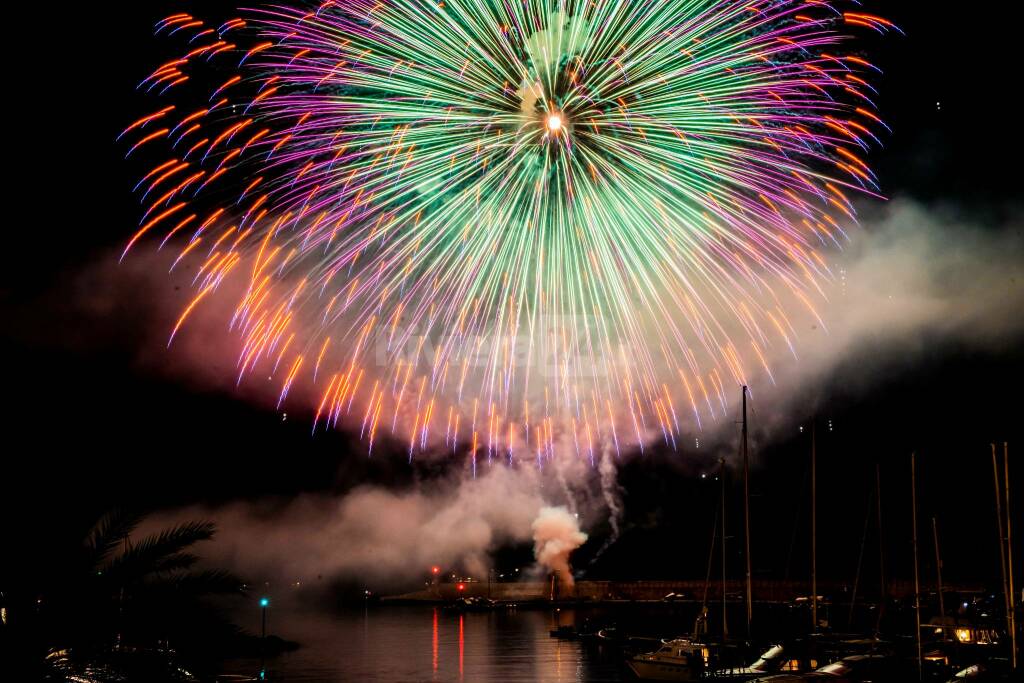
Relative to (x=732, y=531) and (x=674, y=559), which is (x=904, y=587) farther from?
(x=674, y=559)

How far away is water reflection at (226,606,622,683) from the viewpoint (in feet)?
181

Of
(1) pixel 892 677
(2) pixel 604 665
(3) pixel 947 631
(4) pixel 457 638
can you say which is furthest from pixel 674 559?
(1) pixel 892 677

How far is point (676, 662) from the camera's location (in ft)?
129

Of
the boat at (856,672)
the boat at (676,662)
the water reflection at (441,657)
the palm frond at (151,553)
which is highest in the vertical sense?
the palm frond at (151,553)

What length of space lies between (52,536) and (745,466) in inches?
1223

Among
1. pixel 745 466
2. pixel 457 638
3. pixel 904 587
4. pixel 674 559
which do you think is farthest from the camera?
pixel 674 559

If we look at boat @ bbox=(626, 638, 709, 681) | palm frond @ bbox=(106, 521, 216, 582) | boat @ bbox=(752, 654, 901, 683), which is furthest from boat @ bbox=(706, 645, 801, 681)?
palm frond @ bbox=(106, 521, 216, 582)

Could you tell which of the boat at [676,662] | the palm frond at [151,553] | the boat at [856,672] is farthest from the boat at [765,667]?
the palm frond at [151,553]

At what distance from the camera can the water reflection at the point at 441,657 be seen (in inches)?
2169

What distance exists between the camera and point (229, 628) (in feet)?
37.8

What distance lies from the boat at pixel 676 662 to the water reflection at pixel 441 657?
30.0 feet

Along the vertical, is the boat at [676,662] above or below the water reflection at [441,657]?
above

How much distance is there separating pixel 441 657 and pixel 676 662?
32.9 m

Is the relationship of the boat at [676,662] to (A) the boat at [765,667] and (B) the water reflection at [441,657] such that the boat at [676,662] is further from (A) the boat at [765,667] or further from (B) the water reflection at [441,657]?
(B) the water reflection at [441,657]
